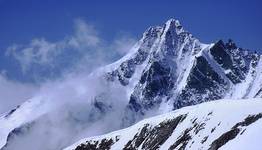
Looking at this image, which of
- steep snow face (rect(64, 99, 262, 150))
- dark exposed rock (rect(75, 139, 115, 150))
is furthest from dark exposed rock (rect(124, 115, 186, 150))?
dark exposed rock (rect(75, 139, 115, 150))

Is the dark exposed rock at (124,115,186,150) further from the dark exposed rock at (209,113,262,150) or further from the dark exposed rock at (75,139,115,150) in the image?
the dark exposed rock at (209,113,262,150)

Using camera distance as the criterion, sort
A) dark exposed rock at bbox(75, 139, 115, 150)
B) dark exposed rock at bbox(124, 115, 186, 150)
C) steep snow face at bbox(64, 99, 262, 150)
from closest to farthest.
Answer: steep snow face at bbox(64, 99, 262, 150)
dark exposed rock at bbox(124, 115, 186, 150)
dark exposed rock at bbox(75, 139, 115, 150)

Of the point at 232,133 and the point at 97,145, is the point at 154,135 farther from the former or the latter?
the point at 232,133

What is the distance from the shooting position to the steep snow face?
3453 inches

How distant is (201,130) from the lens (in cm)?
11556

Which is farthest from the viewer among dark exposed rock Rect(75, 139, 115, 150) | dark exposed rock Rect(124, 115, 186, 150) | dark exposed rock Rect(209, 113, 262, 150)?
dark exposed rock Rect(75, 139, 115, 150)

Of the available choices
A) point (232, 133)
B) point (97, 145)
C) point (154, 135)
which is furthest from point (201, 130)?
point (97, 145)

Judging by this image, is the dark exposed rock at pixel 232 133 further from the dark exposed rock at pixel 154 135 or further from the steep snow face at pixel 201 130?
the dark exposed rock at pixel 154 135

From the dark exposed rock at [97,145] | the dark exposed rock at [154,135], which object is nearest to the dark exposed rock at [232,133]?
the dark exposed rock at [154,135]

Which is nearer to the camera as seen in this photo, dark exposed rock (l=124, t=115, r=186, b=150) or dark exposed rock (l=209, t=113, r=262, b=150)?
dark exposed rock (l=209, t=113, r=262, b=150)

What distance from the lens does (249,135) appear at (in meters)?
73.4

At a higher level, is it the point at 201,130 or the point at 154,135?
the point at 154,135

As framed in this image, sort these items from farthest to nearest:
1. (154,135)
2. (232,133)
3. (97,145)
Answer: (97,145) < (154,135) < (232,133)

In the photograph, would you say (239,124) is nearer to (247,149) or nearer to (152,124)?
(247,149)
